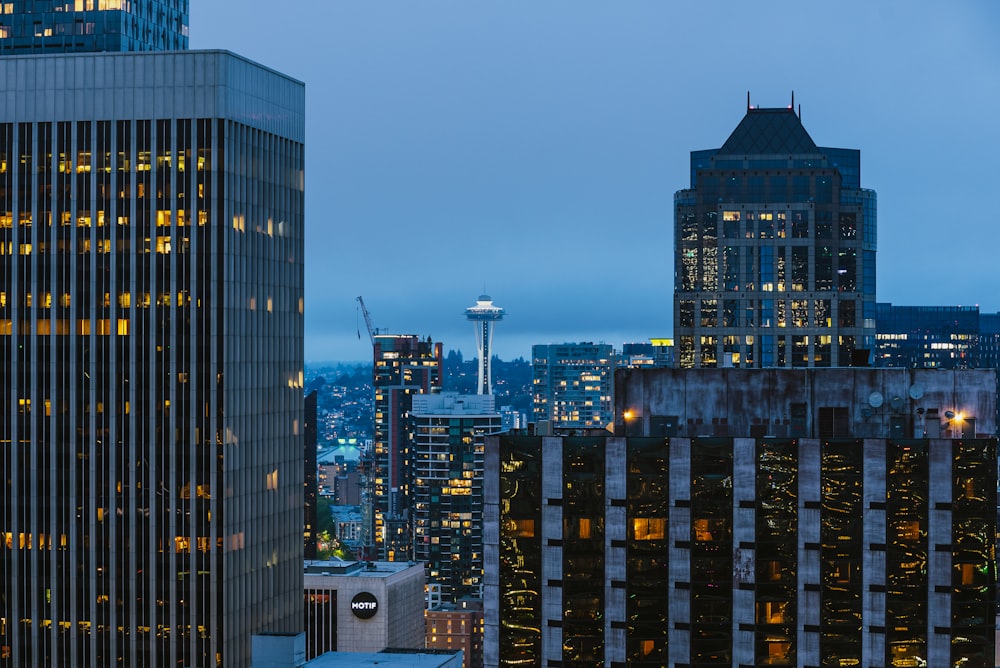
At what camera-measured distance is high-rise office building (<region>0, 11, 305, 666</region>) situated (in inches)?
7426

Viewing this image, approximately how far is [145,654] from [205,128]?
62355mm

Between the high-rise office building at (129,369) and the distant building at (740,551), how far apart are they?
81624 millimetres

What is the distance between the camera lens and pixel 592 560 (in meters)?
114

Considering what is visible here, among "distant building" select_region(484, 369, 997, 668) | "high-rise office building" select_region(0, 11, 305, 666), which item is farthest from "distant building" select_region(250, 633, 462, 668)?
"high-rise office building" select_region(0, 11, 305, 666)

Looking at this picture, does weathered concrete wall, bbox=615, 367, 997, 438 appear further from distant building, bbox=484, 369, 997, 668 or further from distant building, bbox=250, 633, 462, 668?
distant building, bbox=250, 633, 462, 668

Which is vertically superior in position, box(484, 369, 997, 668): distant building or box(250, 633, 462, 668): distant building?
box(484, 369, 997, 668): distant building

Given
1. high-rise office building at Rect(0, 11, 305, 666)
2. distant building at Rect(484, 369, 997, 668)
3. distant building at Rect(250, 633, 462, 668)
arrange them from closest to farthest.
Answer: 1. distant building at Rect(484, 369, 997, 668)
2. distant building at Rect(250, 633, 462, 668)
3. high-rise office building at Rect(0, 11, 305, 666)

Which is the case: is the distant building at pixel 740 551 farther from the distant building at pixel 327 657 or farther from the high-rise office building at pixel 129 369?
the high-rise office building at pixel 129 369

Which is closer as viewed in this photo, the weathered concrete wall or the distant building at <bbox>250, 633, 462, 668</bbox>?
the weathered concrete wall

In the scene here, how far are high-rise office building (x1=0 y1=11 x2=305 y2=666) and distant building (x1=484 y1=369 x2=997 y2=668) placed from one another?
81.6 metres

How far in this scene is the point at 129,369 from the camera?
19050 centimetres

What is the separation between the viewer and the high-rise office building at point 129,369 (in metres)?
189

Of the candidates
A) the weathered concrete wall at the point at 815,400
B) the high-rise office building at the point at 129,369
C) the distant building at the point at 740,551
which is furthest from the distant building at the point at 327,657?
the weathered concrete wall at the point at 815,400

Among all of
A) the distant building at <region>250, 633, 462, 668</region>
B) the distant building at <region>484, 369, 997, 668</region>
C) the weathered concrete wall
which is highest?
the weathered concrete wall
